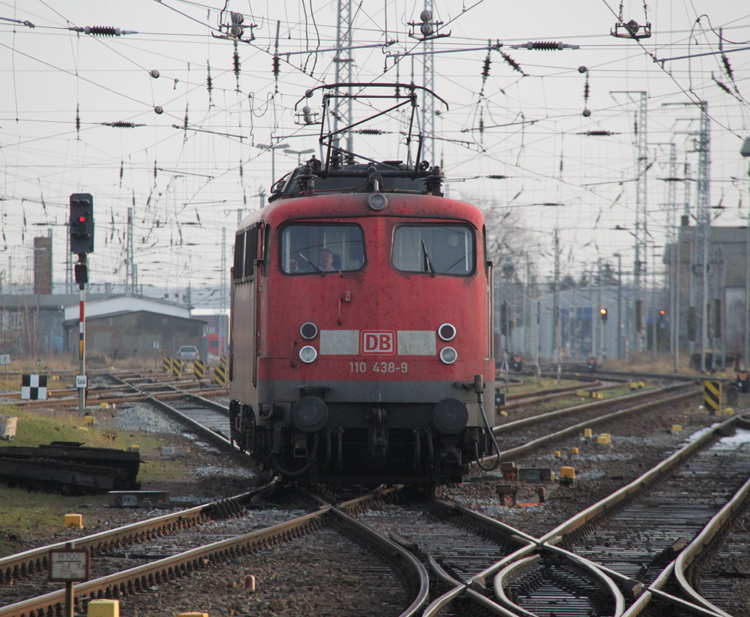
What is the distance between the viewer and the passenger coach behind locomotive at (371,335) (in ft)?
31.5

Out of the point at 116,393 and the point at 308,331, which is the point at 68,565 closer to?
the point at 308,331

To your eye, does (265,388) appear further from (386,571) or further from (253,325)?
(386,571)

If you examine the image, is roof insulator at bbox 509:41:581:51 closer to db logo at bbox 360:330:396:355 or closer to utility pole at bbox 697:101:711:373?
db logo at bbox 360:330:396:355

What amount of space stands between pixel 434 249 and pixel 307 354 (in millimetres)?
1819

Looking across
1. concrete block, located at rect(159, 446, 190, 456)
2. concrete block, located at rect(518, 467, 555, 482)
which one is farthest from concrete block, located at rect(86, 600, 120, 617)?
concrete block, located at rect(159, 446, 190, 456)

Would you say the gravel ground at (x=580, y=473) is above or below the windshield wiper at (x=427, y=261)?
below

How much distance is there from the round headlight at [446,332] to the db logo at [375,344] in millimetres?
537

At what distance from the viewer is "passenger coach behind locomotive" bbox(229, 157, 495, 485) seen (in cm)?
961

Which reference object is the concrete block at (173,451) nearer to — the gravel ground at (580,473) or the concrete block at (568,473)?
the gravel ground at (580,473)

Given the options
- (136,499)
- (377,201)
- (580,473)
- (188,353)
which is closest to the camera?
(136,499)

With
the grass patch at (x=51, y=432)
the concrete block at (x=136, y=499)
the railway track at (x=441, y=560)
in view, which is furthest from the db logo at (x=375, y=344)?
the grass patch at (x=51, y=432)

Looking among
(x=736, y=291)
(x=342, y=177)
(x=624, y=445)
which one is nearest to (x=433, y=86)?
(x=624, y=445)

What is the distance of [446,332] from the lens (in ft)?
32.3

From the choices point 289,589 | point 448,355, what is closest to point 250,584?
point 289,589
